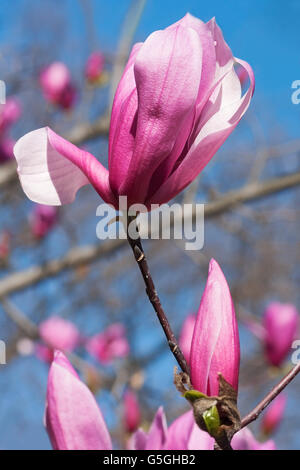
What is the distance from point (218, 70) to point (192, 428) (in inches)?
12.0

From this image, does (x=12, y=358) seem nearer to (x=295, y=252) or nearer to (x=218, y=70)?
(x=295, y=252)

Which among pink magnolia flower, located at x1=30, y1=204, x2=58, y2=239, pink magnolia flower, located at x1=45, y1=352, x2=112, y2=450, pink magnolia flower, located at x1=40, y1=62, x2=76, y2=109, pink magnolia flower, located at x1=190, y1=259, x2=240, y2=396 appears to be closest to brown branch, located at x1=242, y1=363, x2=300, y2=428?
pink magnolia flower, located at x1=190, y1=259, x2=240, y2=396

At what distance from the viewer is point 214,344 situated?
18.0 inches

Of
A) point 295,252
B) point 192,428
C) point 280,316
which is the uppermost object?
point 295,252

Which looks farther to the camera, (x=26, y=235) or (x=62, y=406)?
(x=26, y=235)

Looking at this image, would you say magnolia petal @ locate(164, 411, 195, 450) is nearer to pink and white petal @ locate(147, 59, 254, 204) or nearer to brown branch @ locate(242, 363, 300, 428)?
brown branch @ locate(242, 363, 300, 428)

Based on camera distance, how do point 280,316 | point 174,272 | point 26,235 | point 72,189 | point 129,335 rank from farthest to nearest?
point 174,272, point 26,235, point 129,335, point 280,316, point 72,189

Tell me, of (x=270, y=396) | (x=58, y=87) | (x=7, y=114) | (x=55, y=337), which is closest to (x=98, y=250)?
(x=55, y=337)

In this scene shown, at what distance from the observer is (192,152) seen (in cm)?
47

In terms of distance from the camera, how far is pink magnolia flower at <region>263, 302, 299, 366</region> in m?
1.88

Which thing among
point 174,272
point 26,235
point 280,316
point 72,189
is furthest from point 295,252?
point 72,189

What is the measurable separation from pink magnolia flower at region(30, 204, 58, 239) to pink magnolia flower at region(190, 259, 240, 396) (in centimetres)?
247

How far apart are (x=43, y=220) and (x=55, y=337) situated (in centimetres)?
60

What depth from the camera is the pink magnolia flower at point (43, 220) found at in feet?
9.54
